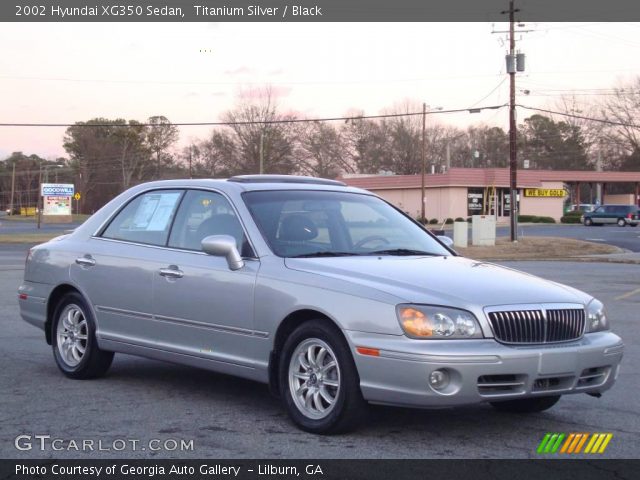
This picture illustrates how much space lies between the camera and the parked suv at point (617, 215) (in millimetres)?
66312

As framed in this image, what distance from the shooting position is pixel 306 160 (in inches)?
3105

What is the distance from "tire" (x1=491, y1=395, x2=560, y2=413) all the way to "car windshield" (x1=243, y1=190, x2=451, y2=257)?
4.18 feet

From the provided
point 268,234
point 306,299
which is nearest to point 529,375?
point 306,299

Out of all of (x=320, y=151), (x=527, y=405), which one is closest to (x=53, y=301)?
(x=527, y=405)

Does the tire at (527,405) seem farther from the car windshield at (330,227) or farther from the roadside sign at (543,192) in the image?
the roadside sign at (543,192)

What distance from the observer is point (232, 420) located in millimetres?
6227

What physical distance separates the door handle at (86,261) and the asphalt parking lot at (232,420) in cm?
101

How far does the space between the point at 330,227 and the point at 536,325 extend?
1890 mm

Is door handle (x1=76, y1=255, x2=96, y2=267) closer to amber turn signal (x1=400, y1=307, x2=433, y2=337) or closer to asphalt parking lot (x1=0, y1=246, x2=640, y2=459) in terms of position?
asphalt parking lot (x1=0, y1=246, x2=640, y2=459)

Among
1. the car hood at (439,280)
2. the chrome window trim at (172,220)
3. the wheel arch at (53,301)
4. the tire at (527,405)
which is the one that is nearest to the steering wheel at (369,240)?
the car hood at (439,280)

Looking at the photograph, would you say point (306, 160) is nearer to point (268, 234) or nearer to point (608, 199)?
point (608, 199)

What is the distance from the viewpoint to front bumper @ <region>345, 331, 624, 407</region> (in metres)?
5.31
